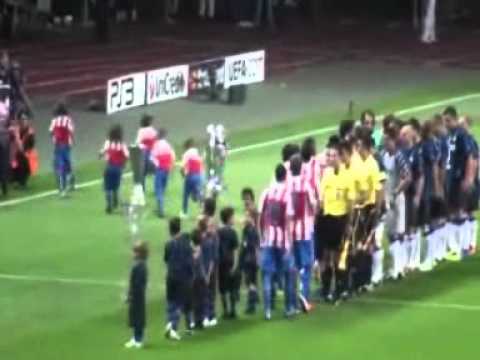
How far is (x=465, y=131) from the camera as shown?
26.5 meters

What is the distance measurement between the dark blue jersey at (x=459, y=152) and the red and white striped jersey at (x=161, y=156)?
518 cm

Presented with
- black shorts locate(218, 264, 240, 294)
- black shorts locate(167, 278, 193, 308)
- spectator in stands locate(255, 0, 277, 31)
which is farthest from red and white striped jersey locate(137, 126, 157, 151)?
spectator in stands locate(255, 0, 277, 31)

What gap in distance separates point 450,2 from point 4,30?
19.4m

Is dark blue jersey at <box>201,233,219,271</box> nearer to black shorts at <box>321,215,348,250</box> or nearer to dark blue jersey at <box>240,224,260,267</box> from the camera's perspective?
dark blue jersey at <box>240,224,260,267</box>

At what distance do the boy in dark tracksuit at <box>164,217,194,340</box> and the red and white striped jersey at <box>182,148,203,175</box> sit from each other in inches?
322

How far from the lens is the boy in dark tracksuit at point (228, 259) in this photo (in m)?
22.1

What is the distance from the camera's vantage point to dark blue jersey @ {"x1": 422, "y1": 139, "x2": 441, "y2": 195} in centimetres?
2531

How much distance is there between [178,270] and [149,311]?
208 centimetres

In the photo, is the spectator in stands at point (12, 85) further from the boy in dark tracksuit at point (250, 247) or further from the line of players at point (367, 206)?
the boy in dark tracksuit at point (250, 247)

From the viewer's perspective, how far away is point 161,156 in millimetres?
29688

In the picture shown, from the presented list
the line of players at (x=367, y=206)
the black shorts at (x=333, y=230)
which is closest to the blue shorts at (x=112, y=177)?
the line of players at (x=367, y=206)

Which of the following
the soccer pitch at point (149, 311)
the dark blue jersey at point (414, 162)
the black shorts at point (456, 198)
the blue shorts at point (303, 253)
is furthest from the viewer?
→ the black shorts at point (456, 198)

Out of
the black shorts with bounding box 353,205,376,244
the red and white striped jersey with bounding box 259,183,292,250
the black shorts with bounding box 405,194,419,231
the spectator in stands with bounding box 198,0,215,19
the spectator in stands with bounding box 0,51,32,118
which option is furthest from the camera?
the spectator in stands with bounding box 198,0,215,19

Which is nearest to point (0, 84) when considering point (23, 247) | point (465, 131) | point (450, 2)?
point (23, 247)
